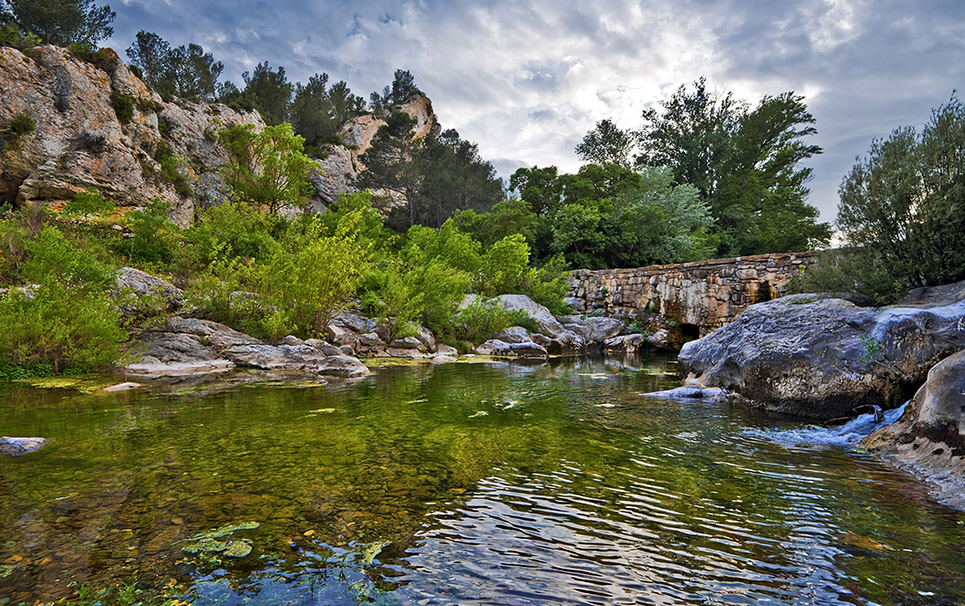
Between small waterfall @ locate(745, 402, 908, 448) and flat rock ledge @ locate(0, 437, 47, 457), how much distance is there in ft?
23.3

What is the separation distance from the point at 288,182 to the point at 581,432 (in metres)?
20.5

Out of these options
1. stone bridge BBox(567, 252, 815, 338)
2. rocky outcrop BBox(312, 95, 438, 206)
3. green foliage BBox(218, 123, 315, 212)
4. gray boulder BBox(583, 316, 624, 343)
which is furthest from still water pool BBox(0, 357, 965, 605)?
Result: rocky outcrop BBox(312, 95, 438, 206)

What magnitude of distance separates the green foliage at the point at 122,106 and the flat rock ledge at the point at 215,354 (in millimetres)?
20439

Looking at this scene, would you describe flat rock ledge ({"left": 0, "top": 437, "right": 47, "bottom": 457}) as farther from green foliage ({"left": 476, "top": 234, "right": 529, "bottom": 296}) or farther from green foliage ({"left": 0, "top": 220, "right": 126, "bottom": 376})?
green foliage ({"left": 476, "top": 234, "right": 529, "bottom": 296})

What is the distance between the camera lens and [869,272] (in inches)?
295

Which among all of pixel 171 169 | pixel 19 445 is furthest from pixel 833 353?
pixel 171 169

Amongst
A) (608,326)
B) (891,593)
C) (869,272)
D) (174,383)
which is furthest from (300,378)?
(608,326)

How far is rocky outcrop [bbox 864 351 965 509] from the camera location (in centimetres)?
347

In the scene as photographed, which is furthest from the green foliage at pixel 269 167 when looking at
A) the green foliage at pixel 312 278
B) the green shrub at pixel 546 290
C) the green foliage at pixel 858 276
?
the green foliage at pixel 858 276

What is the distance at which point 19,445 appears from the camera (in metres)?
3.82

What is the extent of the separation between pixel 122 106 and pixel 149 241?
46.6ft

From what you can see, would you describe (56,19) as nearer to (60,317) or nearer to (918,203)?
(60,317)

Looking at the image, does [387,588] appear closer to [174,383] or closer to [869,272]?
[174,383]

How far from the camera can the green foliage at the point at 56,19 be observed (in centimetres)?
3117
